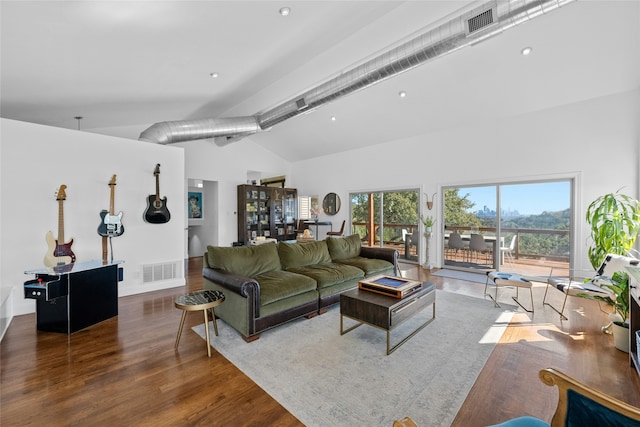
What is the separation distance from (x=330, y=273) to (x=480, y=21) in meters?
3.10

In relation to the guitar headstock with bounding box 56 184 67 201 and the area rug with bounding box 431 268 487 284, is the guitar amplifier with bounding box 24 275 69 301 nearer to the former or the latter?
the guitar headstock with bounding box 56 184 67 201

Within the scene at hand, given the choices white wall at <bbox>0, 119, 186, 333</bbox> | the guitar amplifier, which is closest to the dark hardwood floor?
the guitar amplifier

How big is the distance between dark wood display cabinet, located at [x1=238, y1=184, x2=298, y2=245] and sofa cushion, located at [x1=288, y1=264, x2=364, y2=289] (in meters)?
4.40

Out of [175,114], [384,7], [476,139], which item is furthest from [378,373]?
[175,114]

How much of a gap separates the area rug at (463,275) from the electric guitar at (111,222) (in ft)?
18.4

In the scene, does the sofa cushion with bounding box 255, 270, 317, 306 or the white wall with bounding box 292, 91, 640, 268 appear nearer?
the sofa cushion with bounding box 255, 270, 317, 306

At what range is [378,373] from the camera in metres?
2.24

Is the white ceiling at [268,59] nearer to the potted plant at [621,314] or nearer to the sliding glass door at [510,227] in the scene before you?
the sliding glass door at [510,227]

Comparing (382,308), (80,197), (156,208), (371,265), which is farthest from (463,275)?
(80,197)

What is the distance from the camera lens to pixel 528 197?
16.9 feet

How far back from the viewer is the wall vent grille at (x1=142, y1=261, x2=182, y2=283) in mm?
4512

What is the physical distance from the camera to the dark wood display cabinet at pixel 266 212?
7.96 metres

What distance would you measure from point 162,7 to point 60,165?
2.93 meters

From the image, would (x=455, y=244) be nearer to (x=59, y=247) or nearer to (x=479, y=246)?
(x=479, y=246)
